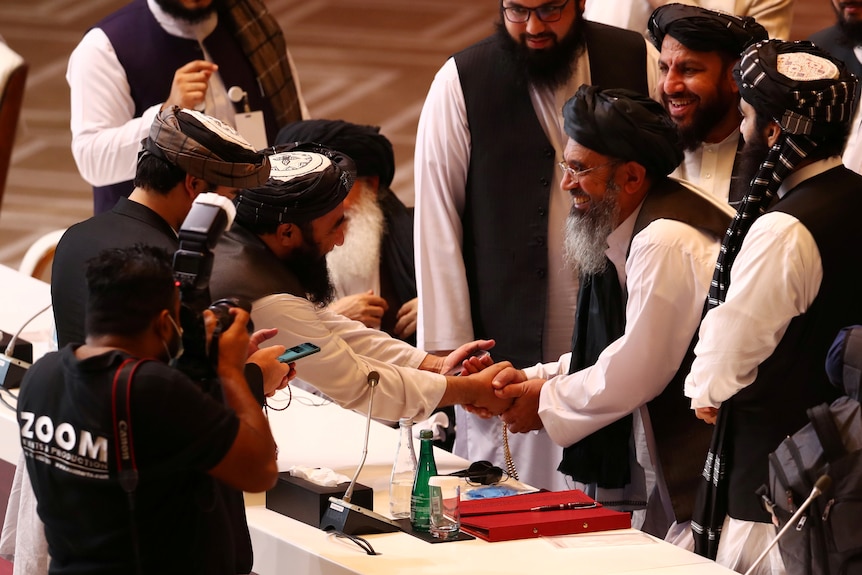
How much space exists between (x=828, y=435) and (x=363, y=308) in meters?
2.16

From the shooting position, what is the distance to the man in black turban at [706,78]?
414cm

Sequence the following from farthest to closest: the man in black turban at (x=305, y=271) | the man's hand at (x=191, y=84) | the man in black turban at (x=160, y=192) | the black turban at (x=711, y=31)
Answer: the man's hand at (x=191, y=84) → the black turban at (x=711, y=31) → the man in black turban at (x=305, y=271) → the man in black turban at (x=160, y=192)

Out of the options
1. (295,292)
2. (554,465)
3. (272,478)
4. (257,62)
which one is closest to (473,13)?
(257,62)

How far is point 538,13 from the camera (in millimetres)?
4266

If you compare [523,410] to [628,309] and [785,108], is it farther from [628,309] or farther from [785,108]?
[785,108]

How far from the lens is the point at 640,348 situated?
11.2 ft

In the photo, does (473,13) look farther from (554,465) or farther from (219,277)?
(219,277)

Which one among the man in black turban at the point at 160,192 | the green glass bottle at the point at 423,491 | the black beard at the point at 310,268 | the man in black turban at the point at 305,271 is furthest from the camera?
the black beard at the point at 310,268

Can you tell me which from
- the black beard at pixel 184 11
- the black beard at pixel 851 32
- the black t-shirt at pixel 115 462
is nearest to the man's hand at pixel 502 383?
the black t-shirt at pixel 115 462

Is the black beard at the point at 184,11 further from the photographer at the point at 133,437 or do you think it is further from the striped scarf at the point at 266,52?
the photographer at the point at 133,437

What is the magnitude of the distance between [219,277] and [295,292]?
0.23 meters

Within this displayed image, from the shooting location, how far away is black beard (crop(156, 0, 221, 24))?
4719 millimetres

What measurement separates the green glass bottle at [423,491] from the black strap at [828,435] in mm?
809

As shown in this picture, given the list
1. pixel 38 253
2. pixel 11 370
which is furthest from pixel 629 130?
pixel 38 253
